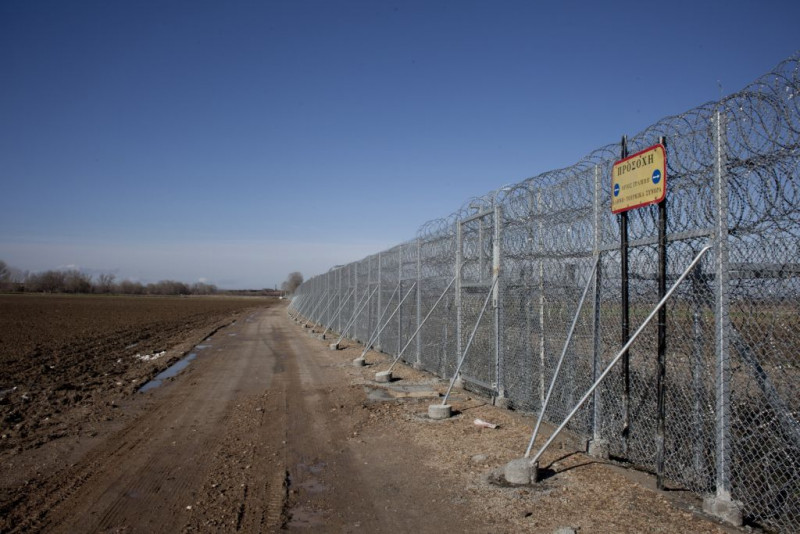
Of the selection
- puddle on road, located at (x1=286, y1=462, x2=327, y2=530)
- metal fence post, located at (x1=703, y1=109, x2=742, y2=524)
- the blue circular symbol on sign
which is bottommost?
puddle on road, located at (x1=286, y1=462, x2=327, y2=530)

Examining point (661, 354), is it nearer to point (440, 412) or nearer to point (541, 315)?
point (541, 315)

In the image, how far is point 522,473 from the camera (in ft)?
15.7

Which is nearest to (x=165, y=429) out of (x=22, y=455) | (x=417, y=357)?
(x=22, y=455)

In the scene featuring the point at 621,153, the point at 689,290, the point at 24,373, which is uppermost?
the point at 621,153

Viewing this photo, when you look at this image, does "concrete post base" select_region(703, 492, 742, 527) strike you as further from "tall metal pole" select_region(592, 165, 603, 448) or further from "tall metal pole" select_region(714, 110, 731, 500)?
"tall metal pole" select_region(592, 165, 603, 448)

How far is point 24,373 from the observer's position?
12.9 metres

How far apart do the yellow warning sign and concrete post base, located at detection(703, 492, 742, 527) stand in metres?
2.27

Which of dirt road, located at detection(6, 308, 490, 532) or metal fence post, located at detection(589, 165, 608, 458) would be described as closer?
dirt road, located at detection(6, 308, 490, 532)

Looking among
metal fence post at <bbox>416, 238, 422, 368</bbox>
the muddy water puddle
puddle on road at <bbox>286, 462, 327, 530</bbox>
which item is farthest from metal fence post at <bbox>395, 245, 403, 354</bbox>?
puddle on road at <bbox>286, 462, 327, 530</bbox>

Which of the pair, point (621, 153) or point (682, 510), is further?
point (621, 153)

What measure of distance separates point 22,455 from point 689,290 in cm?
706

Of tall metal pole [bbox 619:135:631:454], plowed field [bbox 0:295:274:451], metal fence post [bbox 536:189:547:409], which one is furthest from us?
plowed field [bbox 0:295:274:451]

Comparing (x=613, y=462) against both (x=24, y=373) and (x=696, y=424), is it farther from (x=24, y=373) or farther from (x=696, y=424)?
(x=24, y=373)

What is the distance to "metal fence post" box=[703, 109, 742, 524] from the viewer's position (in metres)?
3.88
